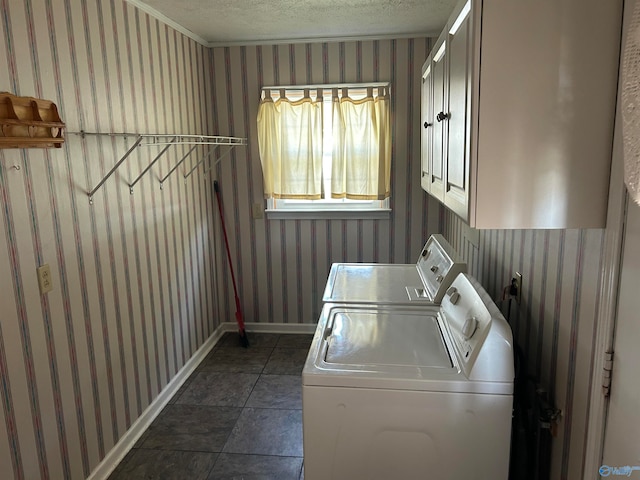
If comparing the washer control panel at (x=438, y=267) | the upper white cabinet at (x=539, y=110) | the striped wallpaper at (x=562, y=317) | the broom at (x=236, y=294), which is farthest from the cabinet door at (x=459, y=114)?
the broom at (x=236, y=294)

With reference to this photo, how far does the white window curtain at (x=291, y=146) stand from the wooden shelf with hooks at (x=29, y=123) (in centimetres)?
182

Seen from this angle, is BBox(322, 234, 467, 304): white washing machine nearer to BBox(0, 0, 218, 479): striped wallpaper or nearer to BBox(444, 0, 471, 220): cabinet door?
BBox(444, 0, 471, 220): cabinet door

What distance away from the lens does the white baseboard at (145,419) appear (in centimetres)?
223

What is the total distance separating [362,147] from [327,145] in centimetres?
27

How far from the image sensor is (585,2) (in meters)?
1.12

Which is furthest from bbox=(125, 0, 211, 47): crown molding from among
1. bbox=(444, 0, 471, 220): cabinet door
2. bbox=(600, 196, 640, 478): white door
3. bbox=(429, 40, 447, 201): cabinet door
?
bbox=(600, 196, 640, 478): white door

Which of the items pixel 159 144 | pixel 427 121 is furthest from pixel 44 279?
pixel 427 121

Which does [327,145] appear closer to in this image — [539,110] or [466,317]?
[466,317]

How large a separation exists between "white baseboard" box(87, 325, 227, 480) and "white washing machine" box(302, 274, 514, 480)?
1200 mm

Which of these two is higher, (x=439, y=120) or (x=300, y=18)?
(x=300, y=18)

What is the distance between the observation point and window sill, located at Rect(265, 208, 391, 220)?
3.59 meters

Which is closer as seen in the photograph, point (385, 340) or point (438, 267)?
point (385, 340)

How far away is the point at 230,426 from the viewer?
2607 mm

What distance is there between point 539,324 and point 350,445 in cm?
76
